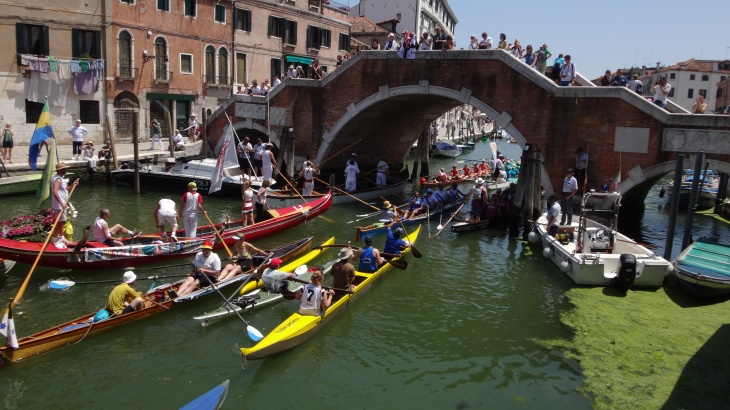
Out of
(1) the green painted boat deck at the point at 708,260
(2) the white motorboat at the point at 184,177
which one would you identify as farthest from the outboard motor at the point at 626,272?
(2) the white motorboat at the point at 184,177

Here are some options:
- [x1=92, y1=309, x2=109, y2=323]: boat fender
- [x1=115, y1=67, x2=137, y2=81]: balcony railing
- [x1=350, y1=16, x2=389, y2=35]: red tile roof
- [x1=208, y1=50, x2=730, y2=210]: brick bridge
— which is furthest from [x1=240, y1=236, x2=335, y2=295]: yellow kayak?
[x1=350, y1=16, x2=389, y2=35]: red tile roof

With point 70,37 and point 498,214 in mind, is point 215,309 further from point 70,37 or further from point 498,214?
point 70,37

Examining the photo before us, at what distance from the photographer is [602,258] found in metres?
12.4

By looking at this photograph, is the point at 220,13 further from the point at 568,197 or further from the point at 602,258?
the point at 602,258

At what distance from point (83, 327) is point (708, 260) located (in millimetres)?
11856

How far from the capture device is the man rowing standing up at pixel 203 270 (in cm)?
1053

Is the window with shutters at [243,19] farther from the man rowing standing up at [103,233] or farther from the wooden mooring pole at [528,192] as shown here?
the man rowing standing up at [103,233]

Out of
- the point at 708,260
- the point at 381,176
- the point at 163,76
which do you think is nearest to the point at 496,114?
the point at 381,176

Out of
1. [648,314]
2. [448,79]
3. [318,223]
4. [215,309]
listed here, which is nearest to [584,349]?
[648,314]

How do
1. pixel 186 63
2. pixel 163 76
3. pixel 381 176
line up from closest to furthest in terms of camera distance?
pixel 381 176 → pixel 163 76 → pixel 186 63

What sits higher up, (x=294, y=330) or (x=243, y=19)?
(x=243, y=19)

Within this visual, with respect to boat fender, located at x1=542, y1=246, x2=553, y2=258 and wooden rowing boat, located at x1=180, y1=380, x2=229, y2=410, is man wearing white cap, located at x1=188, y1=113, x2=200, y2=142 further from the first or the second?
wooden rowing boat, located at x1=180, y1=380, x2=229, y2=410

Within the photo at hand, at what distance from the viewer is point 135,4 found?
26.6m

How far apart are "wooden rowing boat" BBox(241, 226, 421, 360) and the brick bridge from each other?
9.53 m
